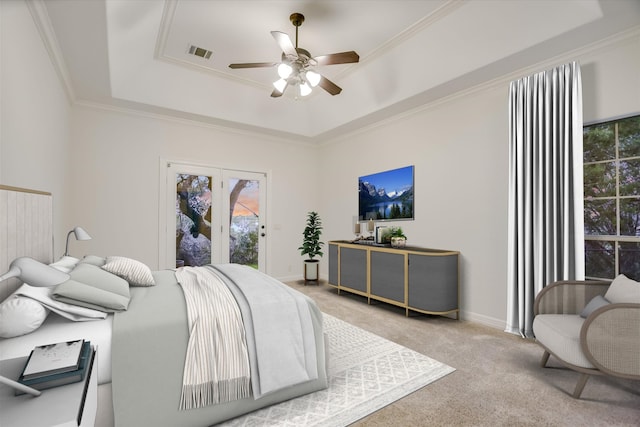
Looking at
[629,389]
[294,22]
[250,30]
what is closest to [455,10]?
[294,22]

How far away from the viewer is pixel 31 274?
886mm

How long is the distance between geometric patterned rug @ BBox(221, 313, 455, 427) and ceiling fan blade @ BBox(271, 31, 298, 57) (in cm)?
277

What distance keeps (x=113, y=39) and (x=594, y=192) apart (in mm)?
4845

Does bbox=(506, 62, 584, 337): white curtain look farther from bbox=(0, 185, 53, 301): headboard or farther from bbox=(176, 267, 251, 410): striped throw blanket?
bbox=(0, 185, 53, 301): headboard

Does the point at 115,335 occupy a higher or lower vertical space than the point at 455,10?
lower

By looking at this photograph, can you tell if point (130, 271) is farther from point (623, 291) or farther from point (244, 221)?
point (623, 291)

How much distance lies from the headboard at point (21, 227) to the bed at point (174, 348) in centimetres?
15

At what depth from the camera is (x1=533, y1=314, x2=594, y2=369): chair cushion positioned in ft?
6.56

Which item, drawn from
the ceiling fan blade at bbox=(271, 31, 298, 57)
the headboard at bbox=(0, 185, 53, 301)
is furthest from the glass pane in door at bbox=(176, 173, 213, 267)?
the ceiling fan blade at bbox=(271, 31, 298, 57)

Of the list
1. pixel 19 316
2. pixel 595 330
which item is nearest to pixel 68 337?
pixel 19 316

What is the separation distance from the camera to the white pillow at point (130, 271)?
2402 millimetres

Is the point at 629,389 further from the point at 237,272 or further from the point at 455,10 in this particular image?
the point at 455,10

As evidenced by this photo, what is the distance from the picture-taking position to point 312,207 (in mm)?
6191

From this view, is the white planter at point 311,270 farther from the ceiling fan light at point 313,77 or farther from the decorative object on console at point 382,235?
the ceiling fan light at point 313,77
